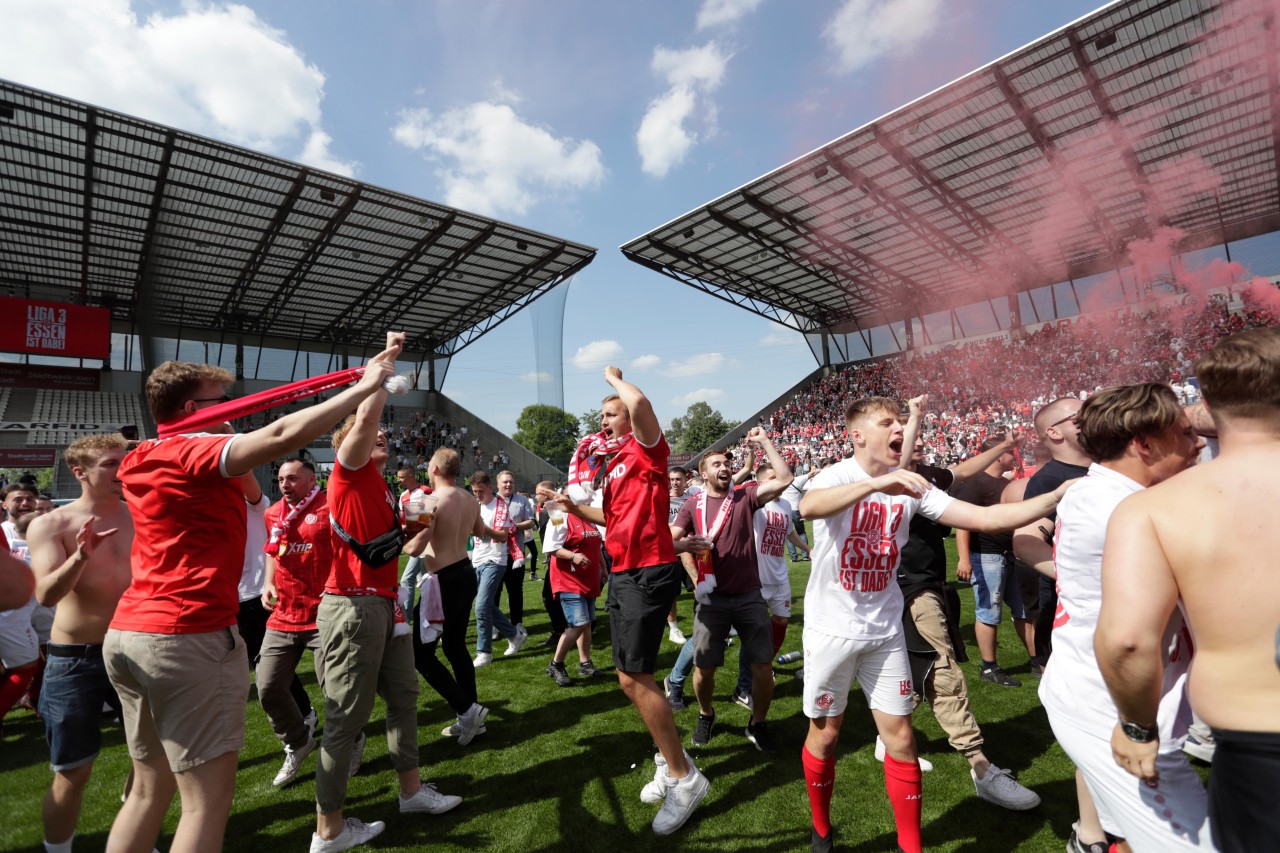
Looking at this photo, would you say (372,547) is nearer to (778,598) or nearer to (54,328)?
(778,598)

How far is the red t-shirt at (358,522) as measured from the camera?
316 cm

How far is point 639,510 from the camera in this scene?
11.0 ft

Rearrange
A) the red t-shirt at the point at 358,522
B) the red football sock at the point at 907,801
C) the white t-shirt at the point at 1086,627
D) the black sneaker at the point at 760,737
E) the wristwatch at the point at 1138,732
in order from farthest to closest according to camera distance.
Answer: the black sneaker at the point at 760,737
the red t-shirt at the point at 358,522
the red football sock at the point at 907,801
the white t-shirt at the point at 1086,627
the wristwatch at the point at 1138,732

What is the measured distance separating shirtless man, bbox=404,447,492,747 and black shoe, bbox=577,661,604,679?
1.52 meters

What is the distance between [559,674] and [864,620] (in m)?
3.82

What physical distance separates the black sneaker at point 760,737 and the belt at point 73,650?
12.4ft

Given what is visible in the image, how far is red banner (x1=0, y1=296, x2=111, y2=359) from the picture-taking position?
26.9m

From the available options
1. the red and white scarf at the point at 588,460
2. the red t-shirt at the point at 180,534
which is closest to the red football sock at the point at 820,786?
the red and white scarf at the point at 588,460

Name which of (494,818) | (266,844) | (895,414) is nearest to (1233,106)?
(895,414)

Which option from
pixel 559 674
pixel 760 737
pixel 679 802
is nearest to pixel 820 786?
pixel 679 802

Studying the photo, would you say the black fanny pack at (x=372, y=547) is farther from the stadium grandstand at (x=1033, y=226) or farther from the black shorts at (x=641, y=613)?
the stadium grandstand at (x=1033, y=226)

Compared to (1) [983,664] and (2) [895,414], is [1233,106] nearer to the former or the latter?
(1) [983,664]

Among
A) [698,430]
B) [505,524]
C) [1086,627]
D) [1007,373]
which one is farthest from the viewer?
[698,430]

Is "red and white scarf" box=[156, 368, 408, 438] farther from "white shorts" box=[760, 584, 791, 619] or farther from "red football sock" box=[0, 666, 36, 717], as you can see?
"white shorts" box=[760, 584, 791, 619]
